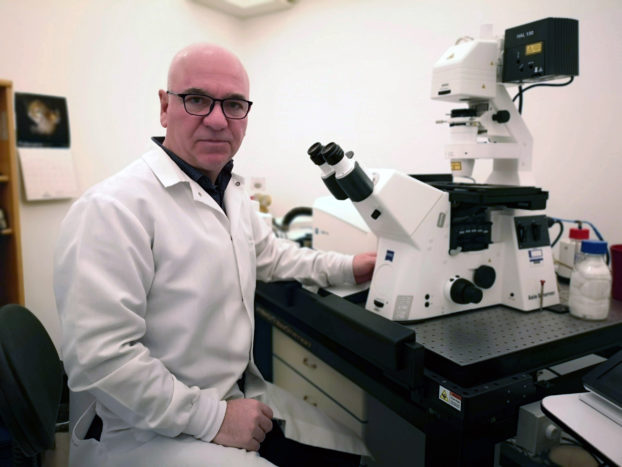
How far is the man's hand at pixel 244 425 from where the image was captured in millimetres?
896

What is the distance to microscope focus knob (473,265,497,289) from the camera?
3.73 ft

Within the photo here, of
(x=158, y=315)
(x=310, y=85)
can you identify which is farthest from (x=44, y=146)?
(x=158, y=315)

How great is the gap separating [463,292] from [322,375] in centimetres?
55

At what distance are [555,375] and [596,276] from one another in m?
0.26

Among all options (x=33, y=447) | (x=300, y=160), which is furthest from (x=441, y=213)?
(x=300, y=160)

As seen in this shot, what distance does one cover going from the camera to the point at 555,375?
1.06 metres

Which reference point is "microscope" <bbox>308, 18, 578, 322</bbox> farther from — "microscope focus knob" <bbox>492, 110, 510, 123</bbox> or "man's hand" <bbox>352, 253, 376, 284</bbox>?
"man's hand" <bbox>352, 253, 376, 284</bbox>

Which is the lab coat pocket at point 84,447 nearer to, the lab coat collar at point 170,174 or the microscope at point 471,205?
the lab coat collar at point 170,174

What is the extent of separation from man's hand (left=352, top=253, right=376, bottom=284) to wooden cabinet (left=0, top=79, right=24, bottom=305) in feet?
5.75

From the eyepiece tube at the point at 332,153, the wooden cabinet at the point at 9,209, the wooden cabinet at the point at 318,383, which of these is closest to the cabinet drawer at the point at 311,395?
the wooden cabinet at the point at 318,383

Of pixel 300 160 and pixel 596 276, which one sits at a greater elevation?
pixel 300 160

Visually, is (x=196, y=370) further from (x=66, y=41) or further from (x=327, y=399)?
(x=66, y=41)

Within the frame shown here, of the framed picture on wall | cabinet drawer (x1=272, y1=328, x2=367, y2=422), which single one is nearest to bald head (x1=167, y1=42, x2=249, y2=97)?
cabinet drawer (x1=272, y1=328, x2=367, y2=422)

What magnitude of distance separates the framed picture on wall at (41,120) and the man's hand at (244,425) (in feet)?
6.96
